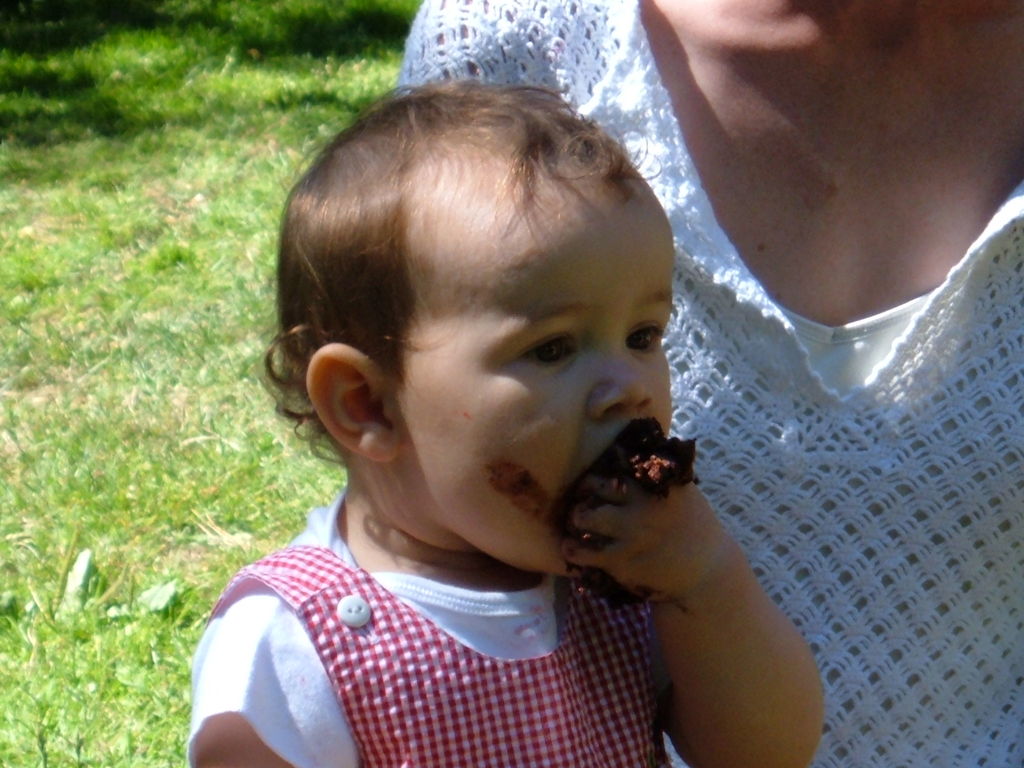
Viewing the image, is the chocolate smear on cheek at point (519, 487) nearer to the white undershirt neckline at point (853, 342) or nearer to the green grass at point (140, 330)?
the white undershirt neckline at point (853, 342)

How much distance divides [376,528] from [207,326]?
9.83ft

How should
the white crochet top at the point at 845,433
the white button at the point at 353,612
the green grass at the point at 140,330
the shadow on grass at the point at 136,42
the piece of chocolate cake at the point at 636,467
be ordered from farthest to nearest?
the shadow on grass at the point at 136,42 < the green grass at the point at 140,330 < the white crochet top at the point at 845,433 < the white button at the point at 353,612 < the piece of chocolate cake at the point at 636,467

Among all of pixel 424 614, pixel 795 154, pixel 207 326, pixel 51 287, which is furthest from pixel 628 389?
pixel 51 287

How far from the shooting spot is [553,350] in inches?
61.7

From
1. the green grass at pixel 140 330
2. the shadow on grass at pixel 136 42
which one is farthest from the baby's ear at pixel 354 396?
the shadow on grass at pixel 136 42

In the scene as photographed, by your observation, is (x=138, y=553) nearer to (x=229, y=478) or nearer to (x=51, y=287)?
(x=229, y=478)

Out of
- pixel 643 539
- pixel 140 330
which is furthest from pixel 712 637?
pixel 140 330

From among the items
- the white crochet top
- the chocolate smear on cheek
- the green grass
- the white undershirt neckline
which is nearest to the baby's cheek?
the chocolate smear on cheek

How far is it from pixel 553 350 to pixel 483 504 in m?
0.17

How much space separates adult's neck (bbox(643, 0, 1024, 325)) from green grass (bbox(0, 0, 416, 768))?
522 mm

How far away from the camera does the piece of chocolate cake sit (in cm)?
153

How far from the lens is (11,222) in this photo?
5555 millimetres

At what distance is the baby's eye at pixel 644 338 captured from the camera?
5.35ft

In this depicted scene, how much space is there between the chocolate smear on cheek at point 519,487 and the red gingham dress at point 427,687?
7.1 inches
